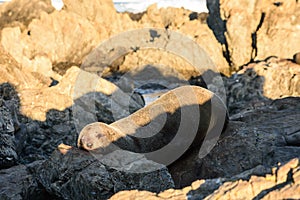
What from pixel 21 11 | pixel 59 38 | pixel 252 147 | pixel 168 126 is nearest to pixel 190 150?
pixel 168 126

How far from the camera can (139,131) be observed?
662 cm

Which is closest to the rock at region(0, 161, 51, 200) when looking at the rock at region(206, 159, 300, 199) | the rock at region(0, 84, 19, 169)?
the rock at region(0, 84, 19, 169)

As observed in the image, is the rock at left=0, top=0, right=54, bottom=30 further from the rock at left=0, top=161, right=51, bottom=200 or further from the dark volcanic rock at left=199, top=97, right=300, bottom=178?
the dark volcanic rock at left=199, top=97, right=300, bottom=178

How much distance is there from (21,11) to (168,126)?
103 ft

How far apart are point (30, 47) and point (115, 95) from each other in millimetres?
22987

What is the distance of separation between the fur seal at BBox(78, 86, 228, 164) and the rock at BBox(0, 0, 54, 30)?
29736 mm

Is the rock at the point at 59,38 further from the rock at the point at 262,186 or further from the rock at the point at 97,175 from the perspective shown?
the rock at the point at 262,186

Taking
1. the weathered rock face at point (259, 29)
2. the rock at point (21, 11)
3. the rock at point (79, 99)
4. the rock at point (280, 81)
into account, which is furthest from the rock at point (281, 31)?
the rock at point (21, 11)

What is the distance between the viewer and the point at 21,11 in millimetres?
34406

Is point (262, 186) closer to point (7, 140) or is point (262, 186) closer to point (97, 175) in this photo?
point (97, 175)

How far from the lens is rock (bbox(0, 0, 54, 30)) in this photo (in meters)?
33.7

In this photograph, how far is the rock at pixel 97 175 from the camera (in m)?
5.12

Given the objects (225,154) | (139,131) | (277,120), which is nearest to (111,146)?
(139,131)

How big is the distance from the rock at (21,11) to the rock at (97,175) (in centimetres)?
3047
